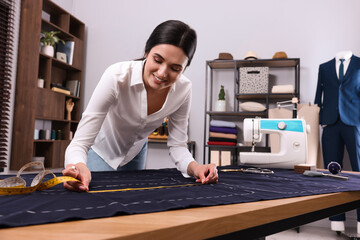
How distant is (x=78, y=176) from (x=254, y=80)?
116 inches

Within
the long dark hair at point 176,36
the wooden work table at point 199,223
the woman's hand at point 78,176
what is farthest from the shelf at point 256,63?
the woman's hand at point 78,176

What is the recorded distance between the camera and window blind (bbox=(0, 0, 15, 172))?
9.84 ft

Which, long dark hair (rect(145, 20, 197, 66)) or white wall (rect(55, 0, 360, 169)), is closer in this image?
long dark hair (rect(145, 20, 197, 66))

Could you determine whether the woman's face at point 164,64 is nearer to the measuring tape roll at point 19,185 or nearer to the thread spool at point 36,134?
the measuring tape roll at point 19,185

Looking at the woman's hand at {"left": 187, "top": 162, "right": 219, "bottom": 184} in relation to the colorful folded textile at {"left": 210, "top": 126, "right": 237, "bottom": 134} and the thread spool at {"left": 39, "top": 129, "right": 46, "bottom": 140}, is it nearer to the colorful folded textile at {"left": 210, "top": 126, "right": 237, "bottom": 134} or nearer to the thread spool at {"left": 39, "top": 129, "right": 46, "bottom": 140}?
the colorful folded textile at {"left": 210, "top": 126, "right": 237, "bottom": 134}

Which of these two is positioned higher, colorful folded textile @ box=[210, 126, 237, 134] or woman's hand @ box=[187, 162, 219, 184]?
colorful folded textile @ box=[210, 126, 237, 134]

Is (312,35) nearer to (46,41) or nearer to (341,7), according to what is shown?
(341,7)

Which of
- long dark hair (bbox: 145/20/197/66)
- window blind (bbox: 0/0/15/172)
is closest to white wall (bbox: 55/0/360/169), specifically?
window blind (bbox: 0/0/15/172)

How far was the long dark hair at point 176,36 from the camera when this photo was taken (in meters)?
1.11

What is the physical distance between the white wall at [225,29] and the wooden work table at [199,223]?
304 cm

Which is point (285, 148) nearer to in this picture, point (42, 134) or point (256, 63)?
point (256, 63)

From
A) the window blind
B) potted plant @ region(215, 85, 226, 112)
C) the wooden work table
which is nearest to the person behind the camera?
the wooden work table

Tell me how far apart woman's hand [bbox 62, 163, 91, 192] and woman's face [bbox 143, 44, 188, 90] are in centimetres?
44

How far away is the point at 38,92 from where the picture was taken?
331 cm
